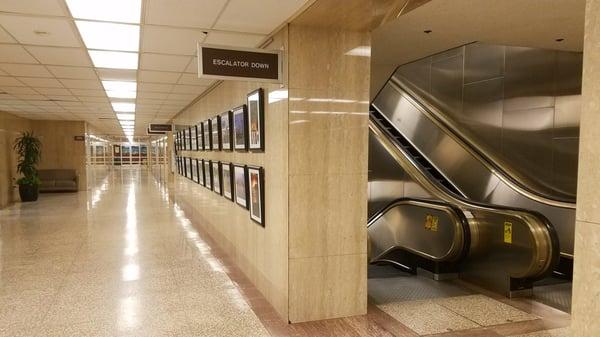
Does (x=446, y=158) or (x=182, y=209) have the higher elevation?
(x=446, y=158)

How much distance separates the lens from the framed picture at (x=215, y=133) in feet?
20.3

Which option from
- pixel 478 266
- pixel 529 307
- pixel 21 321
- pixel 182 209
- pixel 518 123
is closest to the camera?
pixel 21 321

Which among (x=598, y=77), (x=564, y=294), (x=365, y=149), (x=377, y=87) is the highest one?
(x=377, y=87)

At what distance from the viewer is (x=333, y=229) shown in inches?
141

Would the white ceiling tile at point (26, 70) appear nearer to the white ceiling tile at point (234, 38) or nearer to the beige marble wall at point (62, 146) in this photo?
the white ceiling tile at point (234, 38)

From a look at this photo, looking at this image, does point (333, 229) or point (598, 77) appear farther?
point (333, 229)

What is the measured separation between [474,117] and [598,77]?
787 centimetres

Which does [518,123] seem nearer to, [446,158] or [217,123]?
[446,158]

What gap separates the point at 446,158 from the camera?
8.49 metres

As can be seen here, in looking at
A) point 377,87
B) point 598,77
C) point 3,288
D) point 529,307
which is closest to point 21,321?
point 3,288

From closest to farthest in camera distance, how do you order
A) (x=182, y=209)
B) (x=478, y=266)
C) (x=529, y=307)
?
(x=529, y=307)
(x=478, y=266)
(x=182, y=209)

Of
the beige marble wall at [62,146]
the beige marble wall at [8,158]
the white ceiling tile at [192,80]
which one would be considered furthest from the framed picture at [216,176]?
the beige marble wall at [62,146]

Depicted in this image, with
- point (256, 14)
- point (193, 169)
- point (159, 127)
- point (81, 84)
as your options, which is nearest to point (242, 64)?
point (256, 14)

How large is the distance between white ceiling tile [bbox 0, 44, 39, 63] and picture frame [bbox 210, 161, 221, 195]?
2785 mm
